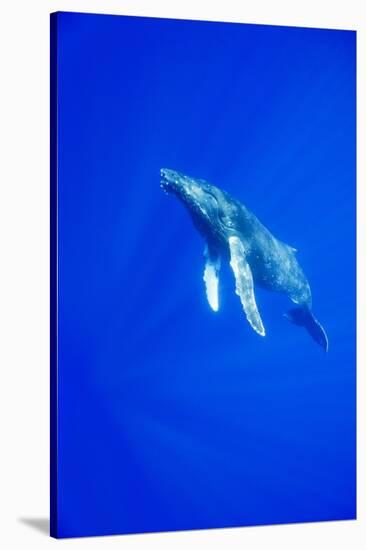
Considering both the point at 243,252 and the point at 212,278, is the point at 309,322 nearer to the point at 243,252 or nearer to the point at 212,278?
the point at 243,252

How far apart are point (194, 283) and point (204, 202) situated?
33.0 inches

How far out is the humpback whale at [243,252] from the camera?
1502 cm

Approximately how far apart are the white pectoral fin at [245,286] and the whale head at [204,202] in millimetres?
198

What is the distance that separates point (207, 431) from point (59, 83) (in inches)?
152

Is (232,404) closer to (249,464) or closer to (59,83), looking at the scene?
(249,464)

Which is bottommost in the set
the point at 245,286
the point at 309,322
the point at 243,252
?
the point at 309,322

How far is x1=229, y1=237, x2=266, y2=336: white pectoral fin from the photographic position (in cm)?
1507

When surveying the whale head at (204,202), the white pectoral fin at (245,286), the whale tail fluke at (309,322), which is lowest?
the whale tail fluke at (309,322)

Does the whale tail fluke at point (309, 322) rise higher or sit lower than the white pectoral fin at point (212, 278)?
lower

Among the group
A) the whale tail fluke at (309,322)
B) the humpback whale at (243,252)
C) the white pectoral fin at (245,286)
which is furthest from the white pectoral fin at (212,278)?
the whale tail fluke at (309,322)

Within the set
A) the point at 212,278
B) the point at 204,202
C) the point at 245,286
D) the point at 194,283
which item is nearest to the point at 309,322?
the point at 245,286

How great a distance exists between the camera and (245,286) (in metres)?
15.1

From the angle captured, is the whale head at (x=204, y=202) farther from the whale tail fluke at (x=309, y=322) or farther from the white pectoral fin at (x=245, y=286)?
the whale tail fluke at (x=309, y=322)

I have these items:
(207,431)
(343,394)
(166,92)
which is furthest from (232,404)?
(166,92)
